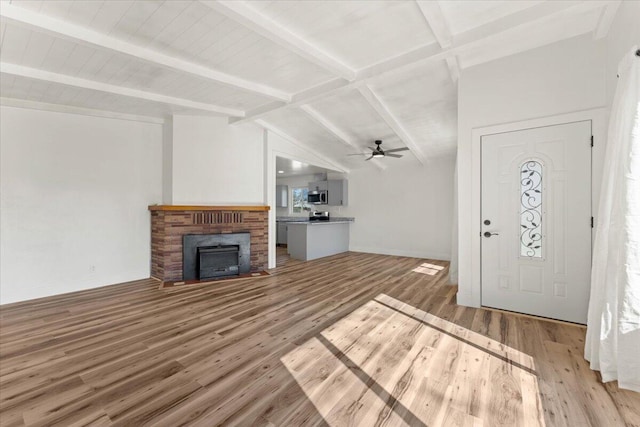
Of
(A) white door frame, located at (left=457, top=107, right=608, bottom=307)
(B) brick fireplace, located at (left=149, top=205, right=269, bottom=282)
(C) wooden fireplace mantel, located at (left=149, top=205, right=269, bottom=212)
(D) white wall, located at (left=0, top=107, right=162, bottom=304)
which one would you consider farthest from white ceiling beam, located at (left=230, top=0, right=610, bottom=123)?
(D) white wall, located at (left=0, top=107, right=162, bottom=304)

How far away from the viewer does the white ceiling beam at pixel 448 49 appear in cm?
244

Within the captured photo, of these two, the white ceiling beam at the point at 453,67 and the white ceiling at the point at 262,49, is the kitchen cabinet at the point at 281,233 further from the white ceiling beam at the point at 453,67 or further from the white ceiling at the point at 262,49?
the white ceiling beam at the point at 453,67

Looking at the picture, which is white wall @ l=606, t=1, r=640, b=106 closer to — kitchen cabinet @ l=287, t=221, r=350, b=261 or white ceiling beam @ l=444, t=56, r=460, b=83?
white ceiling beam @ l=444, t=56, r=460, b=83

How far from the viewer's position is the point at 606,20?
255 cm

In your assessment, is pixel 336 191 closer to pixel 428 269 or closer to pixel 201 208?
pixel 428 269

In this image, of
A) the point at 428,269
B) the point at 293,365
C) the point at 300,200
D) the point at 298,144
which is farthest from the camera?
the point at 300,200

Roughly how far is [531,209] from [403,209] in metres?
4.35

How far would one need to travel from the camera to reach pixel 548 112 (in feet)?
9.92

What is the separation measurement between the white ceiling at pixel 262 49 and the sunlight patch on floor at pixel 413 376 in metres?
2.96

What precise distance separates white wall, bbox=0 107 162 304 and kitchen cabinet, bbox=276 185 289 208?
524 cm

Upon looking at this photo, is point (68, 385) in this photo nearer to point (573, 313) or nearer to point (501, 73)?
point (573, 313)

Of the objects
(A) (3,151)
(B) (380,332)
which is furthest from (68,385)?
(A) (3,151)

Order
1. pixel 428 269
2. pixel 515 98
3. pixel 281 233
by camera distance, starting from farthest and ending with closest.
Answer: pixel 281 233 → pixel 428 269 → pixel 515 98

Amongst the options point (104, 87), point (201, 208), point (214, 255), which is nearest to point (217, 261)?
point (214, 255)
